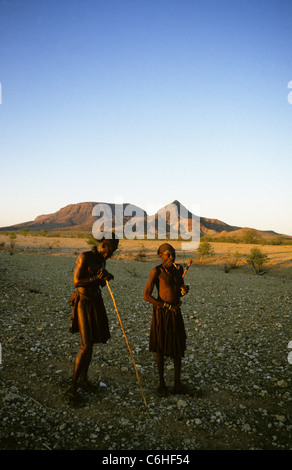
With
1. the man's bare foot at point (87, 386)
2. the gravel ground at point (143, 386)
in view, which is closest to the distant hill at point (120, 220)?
the gravel ground at point (143, 386)

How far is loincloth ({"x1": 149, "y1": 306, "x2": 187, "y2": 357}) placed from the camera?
173 inches

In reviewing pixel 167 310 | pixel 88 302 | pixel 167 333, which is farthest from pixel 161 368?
pixel 88 302

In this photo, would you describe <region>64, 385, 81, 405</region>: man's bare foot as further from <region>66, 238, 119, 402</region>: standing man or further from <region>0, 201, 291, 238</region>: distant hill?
<region>0, 201, 291, 238</region>: distant hill

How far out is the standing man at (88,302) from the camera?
4.13 m

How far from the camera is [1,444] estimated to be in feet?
10.8

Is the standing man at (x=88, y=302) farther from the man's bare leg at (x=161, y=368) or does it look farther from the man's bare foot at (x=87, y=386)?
the man's bare leg at (x=161, y=368)

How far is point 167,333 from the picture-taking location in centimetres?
440

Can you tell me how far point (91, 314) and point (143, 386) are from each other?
1.65 m

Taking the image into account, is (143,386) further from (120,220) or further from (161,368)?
(120,220)

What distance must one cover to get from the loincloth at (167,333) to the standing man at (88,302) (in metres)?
0.79
